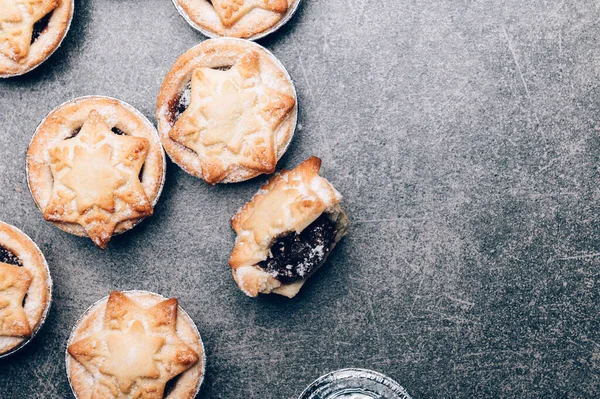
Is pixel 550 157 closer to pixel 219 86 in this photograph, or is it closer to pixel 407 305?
pixel 407 305

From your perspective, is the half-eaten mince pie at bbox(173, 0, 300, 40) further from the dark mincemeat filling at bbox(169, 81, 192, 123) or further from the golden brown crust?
the golden brown crust

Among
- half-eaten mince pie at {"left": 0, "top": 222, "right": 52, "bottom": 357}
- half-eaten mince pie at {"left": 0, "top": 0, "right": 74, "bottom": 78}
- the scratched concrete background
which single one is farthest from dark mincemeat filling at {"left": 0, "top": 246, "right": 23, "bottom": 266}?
half-eaten mince pie at {"left": 0, "top": 0, "right": 74, "bottom": 78}

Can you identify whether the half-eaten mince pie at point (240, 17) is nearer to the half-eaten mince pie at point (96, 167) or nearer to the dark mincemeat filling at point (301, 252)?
the half-eaten mince pie at point (96, 167)

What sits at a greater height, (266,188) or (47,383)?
(266,188)

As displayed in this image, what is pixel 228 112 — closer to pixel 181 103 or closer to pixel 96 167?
pixel 181 103

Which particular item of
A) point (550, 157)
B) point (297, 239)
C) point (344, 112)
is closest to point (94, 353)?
point (297, 239)
